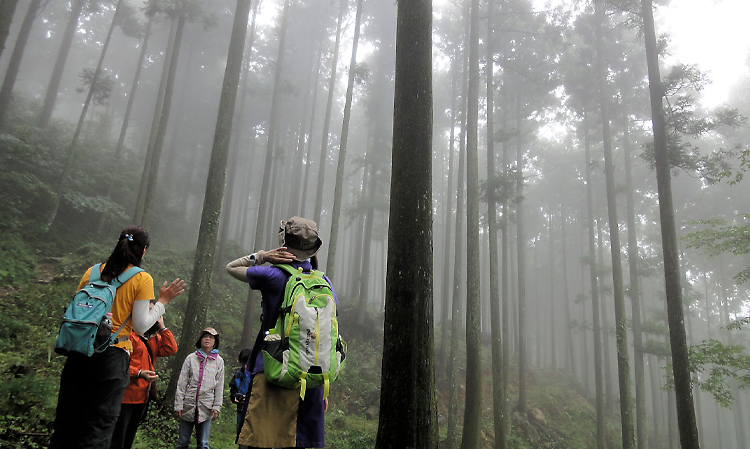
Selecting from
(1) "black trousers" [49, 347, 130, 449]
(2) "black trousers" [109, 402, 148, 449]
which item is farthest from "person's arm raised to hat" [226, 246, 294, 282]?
(2) "black trousers" [109, 402, 148, 449]

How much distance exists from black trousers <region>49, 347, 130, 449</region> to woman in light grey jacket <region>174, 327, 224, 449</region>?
2.46 m

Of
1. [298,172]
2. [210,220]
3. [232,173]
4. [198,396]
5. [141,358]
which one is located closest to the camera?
[141,358]

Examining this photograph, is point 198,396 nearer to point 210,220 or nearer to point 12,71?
point 210,220

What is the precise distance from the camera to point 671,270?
28.9 feet

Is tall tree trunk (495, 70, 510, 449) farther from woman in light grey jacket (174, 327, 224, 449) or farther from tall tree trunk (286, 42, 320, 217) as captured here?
tall tree trunk (286, 42, 320, 217)

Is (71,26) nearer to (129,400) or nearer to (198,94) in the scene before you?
(198,94)

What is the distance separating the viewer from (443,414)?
1444 cm

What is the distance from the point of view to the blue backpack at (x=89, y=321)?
8.22ft

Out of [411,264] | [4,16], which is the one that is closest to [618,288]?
[411,264]

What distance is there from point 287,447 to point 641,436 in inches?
709

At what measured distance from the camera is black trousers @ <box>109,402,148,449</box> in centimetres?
345

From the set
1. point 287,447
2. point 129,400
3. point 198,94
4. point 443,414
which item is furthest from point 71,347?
point 198,94

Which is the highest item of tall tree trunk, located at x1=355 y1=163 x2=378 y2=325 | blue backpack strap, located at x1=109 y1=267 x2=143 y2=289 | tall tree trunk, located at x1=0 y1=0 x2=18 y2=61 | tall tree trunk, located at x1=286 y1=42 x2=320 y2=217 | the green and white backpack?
tall tree trunk, located at x1=286 y1=42 x2=320 y2=217

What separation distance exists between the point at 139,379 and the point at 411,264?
299 cm
